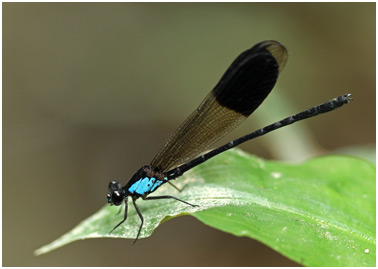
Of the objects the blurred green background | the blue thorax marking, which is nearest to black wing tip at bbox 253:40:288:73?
the blue thorax marking

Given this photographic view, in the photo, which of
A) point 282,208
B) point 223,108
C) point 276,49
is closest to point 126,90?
point 223,108

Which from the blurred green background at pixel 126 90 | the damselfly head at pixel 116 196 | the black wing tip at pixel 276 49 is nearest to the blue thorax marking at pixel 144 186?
the damselfly head at pixel 116 196

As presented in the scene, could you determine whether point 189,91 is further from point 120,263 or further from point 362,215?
point 362,215

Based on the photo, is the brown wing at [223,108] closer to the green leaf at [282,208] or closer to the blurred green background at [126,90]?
the green leaf at [282,208]

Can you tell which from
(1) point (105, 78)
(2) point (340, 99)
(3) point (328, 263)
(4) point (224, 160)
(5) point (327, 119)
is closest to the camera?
(3) point (328, 263)

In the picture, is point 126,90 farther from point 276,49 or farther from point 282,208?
point 282,208

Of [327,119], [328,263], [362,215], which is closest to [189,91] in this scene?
[327,119]
